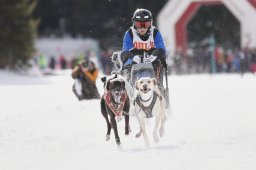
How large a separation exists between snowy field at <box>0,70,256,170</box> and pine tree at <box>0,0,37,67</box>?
21007 millimetres

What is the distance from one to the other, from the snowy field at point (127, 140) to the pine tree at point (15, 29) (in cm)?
2101

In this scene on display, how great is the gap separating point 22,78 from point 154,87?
90.9 feet

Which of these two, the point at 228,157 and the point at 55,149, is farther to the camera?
the point at 55,149

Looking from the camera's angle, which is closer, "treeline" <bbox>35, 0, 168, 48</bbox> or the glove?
the glove

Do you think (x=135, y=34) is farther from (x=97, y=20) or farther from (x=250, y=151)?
(x=97, y=20)

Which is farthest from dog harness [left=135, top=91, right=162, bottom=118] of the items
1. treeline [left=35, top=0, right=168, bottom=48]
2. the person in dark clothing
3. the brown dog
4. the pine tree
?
treeline [left=35, top=0, right=168, bottom=48]

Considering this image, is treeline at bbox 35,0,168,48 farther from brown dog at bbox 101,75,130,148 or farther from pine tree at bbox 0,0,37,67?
brown dog at bbox 101,75,130,148

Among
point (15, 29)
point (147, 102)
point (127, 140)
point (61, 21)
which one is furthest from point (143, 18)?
point (61, 21)

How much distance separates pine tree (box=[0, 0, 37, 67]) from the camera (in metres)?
38.0

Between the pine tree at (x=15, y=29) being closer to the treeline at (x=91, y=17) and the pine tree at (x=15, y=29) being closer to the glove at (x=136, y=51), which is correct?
the treeline at (x=91, y=17)

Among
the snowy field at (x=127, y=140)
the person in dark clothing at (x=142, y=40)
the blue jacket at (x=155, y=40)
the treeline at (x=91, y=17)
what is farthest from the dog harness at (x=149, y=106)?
the treeline at (x=91, y=17)

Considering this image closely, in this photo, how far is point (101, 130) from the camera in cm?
1195

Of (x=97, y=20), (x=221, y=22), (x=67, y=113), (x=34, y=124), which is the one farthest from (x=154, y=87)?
(x=97, y=20)

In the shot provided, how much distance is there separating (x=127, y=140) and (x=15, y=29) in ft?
94.9
